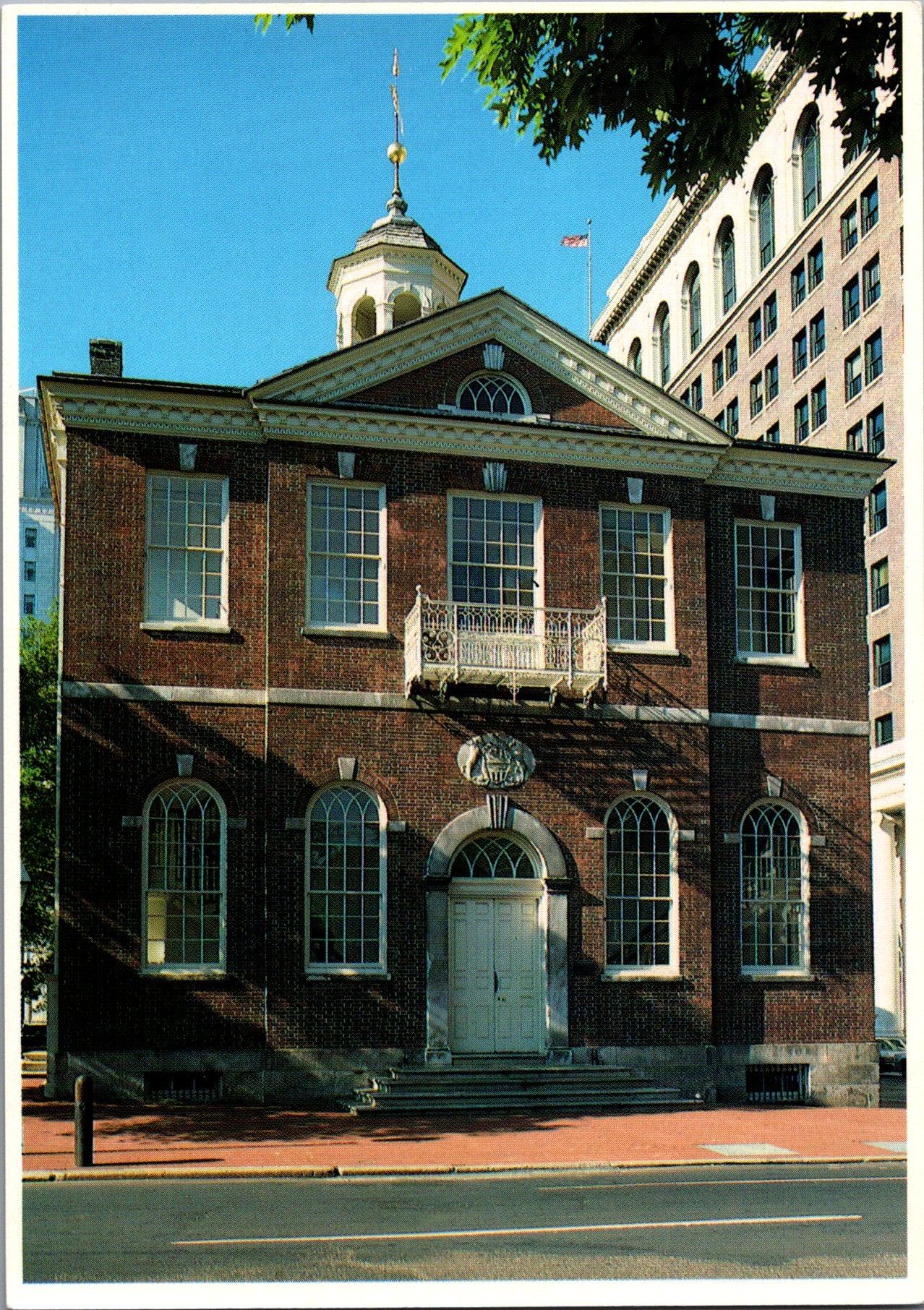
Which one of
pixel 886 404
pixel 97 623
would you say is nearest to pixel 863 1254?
pixel 97 623

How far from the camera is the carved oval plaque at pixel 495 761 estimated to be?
22.8 m

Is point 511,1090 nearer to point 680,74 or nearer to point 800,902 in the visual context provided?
point 800,902

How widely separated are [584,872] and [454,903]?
6.63ft

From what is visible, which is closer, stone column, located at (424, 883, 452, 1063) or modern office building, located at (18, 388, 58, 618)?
modern office building, located at (18, 388, 58, 618)

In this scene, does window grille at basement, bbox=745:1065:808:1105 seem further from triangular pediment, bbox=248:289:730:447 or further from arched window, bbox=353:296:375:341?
arched window, bbox=353:296:375:341

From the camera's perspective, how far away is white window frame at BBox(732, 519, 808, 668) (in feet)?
81.6

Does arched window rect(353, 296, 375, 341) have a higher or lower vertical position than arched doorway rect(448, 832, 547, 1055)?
higher

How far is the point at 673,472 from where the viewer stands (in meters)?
24.6

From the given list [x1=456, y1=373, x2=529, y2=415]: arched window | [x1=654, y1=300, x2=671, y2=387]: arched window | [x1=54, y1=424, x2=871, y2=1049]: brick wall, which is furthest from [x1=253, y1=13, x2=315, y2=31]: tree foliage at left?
[x1=654, y1=300, x2=671, y2=387]: arched window

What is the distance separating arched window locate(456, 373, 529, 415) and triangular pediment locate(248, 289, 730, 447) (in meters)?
0.15

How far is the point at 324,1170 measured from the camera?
15680 millimetres

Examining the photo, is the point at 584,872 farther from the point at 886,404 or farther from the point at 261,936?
the point at 886,404

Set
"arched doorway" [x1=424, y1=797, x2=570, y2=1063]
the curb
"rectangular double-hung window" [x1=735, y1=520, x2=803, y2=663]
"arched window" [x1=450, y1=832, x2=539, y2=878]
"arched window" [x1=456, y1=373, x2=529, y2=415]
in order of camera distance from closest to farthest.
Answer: the curb
"arched doorway" [x1=424, y1=797, x2=570, y2=1063]
"arched window" [x1=450, y1=832, x2=539, y2=878]
"arched window" [x1=456, y1=373, x2=529, y2=415]
"rectangular double-hung window" [x1=735, y1=520, x2=803, y2=663]

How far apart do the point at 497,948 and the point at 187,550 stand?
7.46m
